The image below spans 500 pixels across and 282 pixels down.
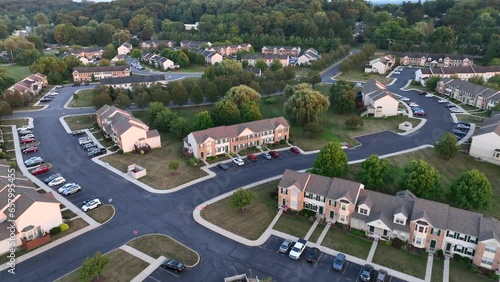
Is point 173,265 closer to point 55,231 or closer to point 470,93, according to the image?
point 55,231

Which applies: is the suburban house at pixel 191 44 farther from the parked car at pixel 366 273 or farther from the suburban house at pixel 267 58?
the parked car at pixel 366 273

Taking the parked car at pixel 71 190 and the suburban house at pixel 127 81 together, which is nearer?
the parked car at pixel 71 190

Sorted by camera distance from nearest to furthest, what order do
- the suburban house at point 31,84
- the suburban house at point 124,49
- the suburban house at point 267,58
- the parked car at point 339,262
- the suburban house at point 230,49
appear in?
the parked car at point 339,262 → the suburban house at point 31,84 → the suburban house at point 267,58 → the suburban house at point 230,49 → the suburban house at point 124,49

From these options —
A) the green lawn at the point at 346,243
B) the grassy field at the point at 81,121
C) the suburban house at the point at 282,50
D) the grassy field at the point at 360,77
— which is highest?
the suburban house at the point at 282,50

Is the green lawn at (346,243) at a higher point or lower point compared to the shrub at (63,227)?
lower

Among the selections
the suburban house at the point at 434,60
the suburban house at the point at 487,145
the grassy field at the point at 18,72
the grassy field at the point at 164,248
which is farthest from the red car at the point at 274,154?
the grassy field at the point at 18,72

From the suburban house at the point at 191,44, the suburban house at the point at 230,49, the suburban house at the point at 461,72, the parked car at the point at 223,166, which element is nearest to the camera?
the parked car at the point at 223,166

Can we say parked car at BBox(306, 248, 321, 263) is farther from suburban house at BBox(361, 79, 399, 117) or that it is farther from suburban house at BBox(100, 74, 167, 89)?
suburban house at BBox(100, 74, 167, 89)
